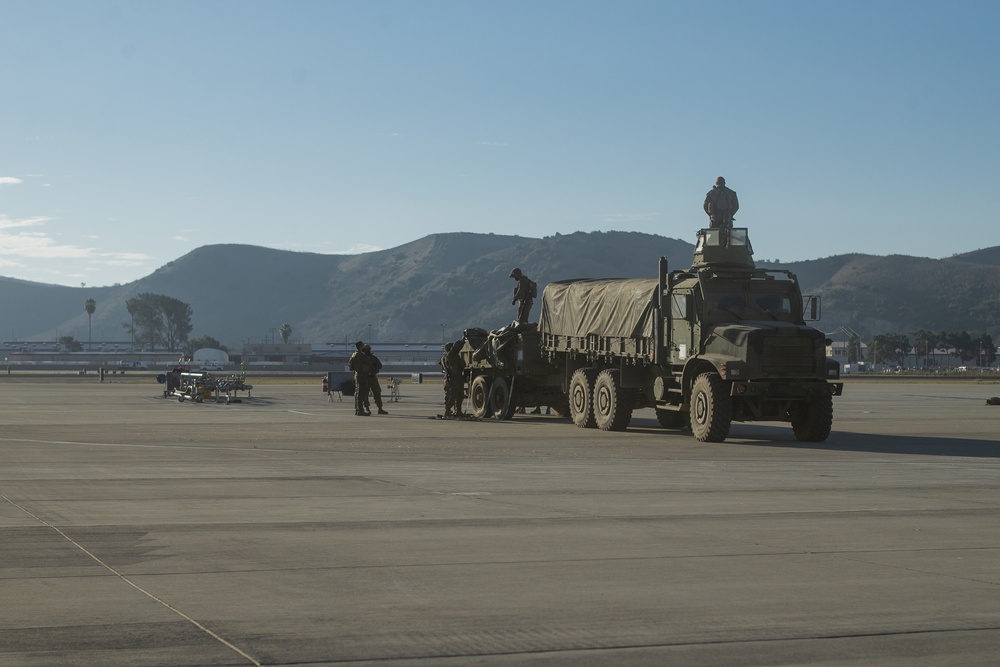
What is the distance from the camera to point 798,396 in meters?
24.1

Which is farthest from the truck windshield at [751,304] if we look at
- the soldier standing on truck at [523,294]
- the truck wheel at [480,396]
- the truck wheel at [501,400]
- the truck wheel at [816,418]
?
the truck wheel at [480,396]

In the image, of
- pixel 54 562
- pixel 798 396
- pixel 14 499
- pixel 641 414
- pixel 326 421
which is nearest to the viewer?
pixel 54 562

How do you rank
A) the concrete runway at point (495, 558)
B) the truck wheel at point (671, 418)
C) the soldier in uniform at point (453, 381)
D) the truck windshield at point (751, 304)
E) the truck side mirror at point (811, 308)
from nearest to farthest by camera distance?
the concrete runway at point (495, 558) → the truck side mirror at point (811, 308) → the truck windshield at point (751, 304) → the truck wheel at point (671, 418) → the soldier in uniform at point (453, 381)

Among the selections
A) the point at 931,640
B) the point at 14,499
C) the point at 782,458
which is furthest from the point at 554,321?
the point at 931,640

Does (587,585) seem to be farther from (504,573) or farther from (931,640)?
(931,640)

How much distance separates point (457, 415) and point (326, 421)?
Answer: 3839mm

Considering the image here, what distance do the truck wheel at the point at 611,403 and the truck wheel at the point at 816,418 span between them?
4.02 m

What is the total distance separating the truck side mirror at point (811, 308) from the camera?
24.5 meters

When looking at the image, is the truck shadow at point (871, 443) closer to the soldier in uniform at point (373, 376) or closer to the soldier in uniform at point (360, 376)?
the soldier in uniform at point (373, 376)

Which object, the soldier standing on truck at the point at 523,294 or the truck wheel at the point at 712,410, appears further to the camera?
the soldier standing on truck at the point at 523,294

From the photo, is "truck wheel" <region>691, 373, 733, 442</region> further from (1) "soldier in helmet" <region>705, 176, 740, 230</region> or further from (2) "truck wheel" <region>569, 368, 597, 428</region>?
(1) "soldier in helmet" <region>705, 176, 740, 230</region>

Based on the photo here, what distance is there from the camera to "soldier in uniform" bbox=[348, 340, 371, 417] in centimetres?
3419

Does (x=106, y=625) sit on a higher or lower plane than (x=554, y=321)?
lower

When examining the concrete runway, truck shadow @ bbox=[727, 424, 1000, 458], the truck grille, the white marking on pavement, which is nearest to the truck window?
the truck grille
